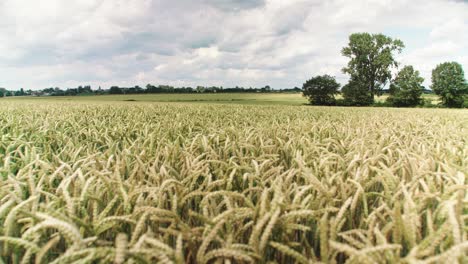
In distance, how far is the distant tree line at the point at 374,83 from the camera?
63.0 meters

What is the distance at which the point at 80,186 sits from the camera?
6.14 ft

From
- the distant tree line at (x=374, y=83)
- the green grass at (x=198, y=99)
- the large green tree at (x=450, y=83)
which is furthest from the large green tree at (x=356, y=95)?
the large green tree at (x=450, y=83)

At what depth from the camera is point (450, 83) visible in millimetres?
71125

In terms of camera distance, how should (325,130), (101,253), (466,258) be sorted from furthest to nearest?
(325,130) → (466,258) → (101,253)

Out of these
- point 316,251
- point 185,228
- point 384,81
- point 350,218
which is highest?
point 384,81

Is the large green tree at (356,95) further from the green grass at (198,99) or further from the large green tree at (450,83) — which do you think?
the large green tree at (450,83)

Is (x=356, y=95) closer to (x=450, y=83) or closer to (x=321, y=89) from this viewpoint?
(x=321, y=89)

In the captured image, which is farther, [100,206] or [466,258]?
[100,206]

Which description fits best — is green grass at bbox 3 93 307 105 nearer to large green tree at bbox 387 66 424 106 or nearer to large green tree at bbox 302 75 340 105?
large green tree at bbox 302 75 340 105

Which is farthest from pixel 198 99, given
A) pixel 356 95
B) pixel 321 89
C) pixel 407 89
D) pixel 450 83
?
pixel 450 83

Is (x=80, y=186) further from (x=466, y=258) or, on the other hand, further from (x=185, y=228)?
(x=466, y=258)

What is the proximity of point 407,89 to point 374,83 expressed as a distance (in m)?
6.68

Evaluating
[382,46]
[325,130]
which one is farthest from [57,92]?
[325,130]

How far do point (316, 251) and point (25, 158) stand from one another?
8.29 ft
